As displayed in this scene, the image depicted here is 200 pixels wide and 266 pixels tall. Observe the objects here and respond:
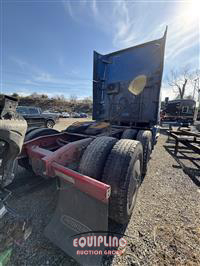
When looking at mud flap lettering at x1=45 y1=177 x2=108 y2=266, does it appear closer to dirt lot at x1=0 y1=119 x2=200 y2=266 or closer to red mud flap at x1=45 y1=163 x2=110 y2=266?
red mud flap at x1=45 y1=163 x2=110 y2=266

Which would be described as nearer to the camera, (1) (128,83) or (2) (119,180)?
(2) (119,180)

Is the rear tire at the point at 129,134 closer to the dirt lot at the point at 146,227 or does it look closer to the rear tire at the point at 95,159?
the dirt lot at the point at 146,227

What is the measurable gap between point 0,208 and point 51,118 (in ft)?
Result: 37.6

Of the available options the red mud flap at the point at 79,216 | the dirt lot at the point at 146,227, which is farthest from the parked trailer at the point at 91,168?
the dirt lot at the point at 146,227

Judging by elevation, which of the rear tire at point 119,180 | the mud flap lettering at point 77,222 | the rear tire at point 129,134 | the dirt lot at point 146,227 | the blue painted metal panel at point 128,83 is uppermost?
the blue painted metal panel at point 128,83

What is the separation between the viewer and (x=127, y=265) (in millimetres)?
1450

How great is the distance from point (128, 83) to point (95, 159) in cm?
336

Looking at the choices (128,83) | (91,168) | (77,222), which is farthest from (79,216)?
(128,83)

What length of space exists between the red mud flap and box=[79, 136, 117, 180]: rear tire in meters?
0.25

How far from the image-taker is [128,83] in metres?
4.36

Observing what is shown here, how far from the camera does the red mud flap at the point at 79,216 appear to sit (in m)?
1.42

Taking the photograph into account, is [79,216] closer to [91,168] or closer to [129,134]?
[91,168]

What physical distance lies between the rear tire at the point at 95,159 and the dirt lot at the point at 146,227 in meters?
0.91

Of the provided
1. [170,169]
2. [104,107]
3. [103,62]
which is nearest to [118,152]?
[170,169]
